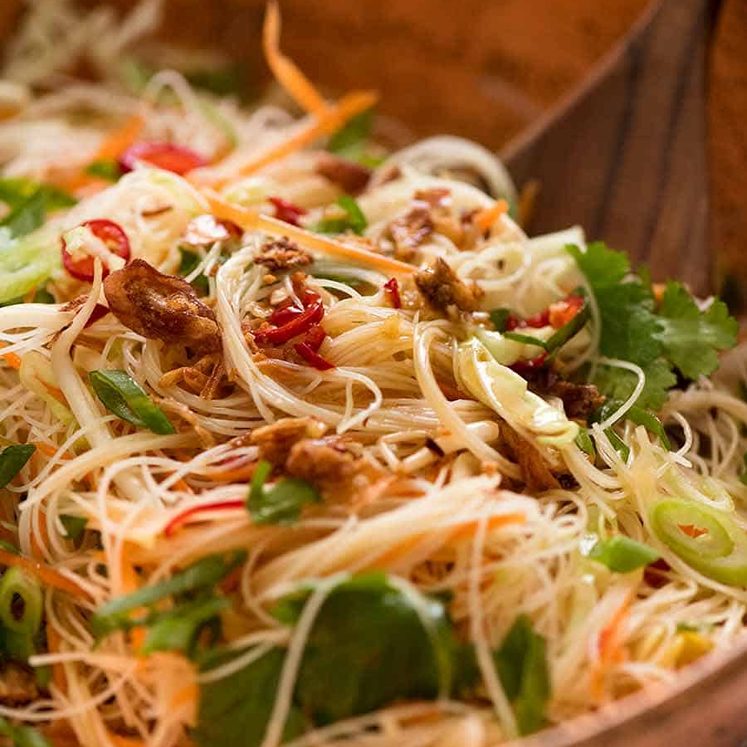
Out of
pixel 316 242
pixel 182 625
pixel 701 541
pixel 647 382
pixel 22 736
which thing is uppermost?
pixel 316 242

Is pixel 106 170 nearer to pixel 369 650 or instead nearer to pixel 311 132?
pixel 311 132

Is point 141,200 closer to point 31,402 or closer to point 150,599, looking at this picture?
point 31,402

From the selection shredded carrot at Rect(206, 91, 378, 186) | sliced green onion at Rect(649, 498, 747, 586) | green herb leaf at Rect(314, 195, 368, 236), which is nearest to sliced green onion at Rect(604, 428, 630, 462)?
sliced green onion at Rect(649, 498, 747, 586)

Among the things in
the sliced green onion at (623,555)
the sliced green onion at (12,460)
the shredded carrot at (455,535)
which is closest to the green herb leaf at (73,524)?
the sliced green onion at (12,460)

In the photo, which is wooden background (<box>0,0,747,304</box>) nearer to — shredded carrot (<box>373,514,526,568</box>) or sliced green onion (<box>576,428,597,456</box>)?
sliced green onion (<box>576,428,597,456</box>)

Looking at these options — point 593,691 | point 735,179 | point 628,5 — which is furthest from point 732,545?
point 628,5

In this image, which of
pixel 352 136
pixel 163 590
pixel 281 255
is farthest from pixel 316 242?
pixel 352 136

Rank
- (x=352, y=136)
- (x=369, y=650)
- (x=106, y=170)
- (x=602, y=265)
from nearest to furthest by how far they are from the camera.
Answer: (x=369, y=650), (x=602, y=265), (x=106, y=170), (x=352, y=136)
